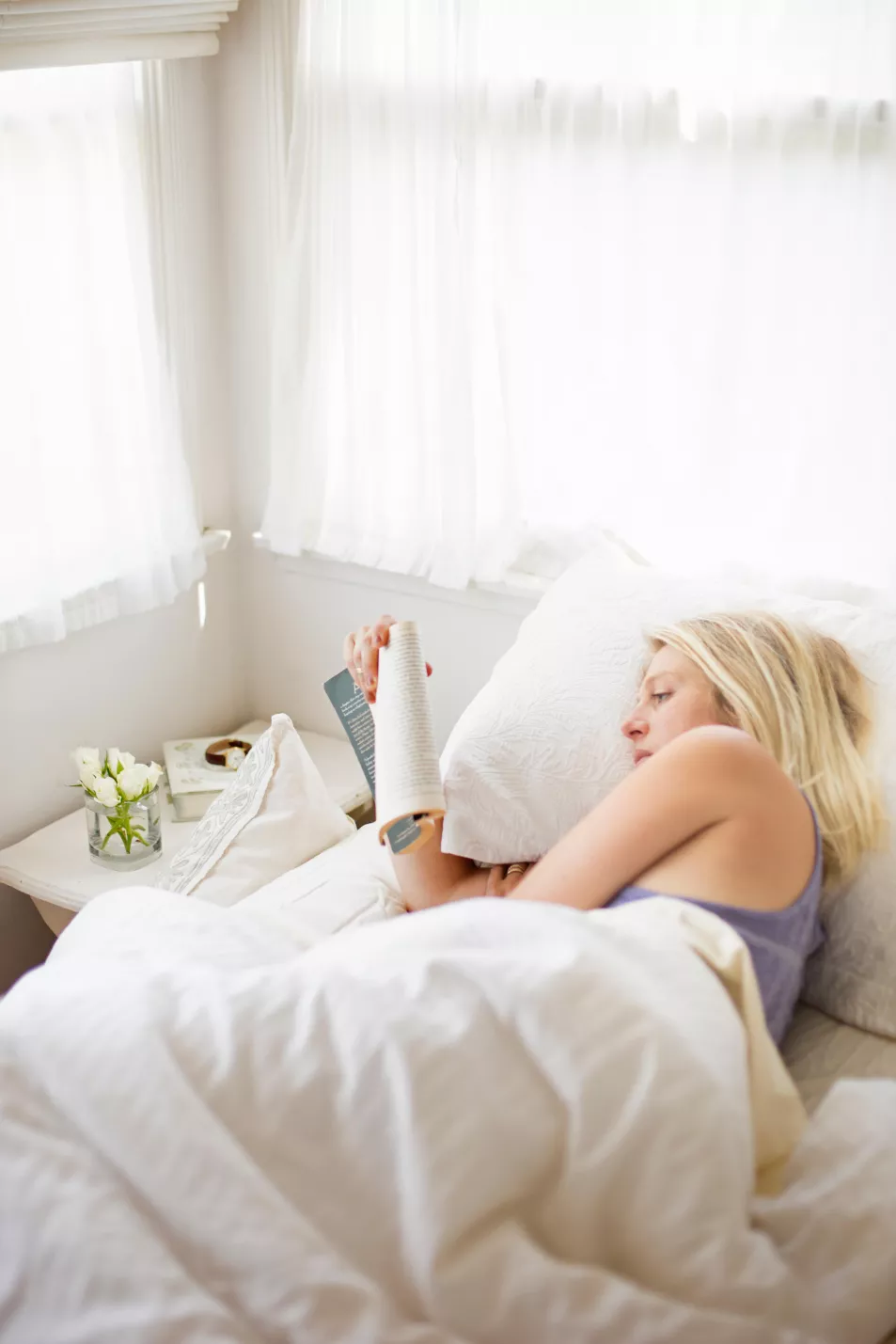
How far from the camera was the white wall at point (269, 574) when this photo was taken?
2.29m

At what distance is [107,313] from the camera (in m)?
2.18

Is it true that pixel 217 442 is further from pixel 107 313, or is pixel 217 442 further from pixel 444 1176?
pixel 444 1176

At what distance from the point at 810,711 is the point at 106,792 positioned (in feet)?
3.68

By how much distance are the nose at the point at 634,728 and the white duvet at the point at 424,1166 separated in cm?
45

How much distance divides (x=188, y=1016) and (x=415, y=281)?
4.64 feet

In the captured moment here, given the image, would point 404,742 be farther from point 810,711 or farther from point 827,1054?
point 827,1054

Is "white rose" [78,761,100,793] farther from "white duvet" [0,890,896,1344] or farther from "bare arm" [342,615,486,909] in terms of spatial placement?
"white duvet" [0,890,896,1344]

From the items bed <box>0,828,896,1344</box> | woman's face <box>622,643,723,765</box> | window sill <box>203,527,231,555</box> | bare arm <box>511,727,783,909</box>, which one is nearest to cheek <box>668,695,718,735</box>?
woman's face <box>622,643,723,765</box>

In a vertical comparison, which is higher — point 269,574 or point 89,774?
point 269,574

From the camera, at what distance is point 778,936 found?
141 cm

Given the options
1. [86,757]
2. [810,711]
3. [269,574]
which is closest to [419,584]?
[269,574]

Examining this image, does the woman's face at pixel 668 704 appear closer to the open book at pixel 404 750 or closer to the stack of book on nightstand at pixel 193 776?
the open book at pixel 404 750

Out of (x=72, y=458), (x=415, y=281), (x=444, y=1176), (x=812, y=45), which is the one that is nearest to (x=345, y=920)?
(x=444, y=1176)

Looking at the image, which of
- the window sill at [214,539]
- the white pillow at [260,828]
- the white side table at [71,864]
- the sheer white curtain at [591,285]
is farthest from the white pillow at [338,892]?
the window sill at [214,539]
